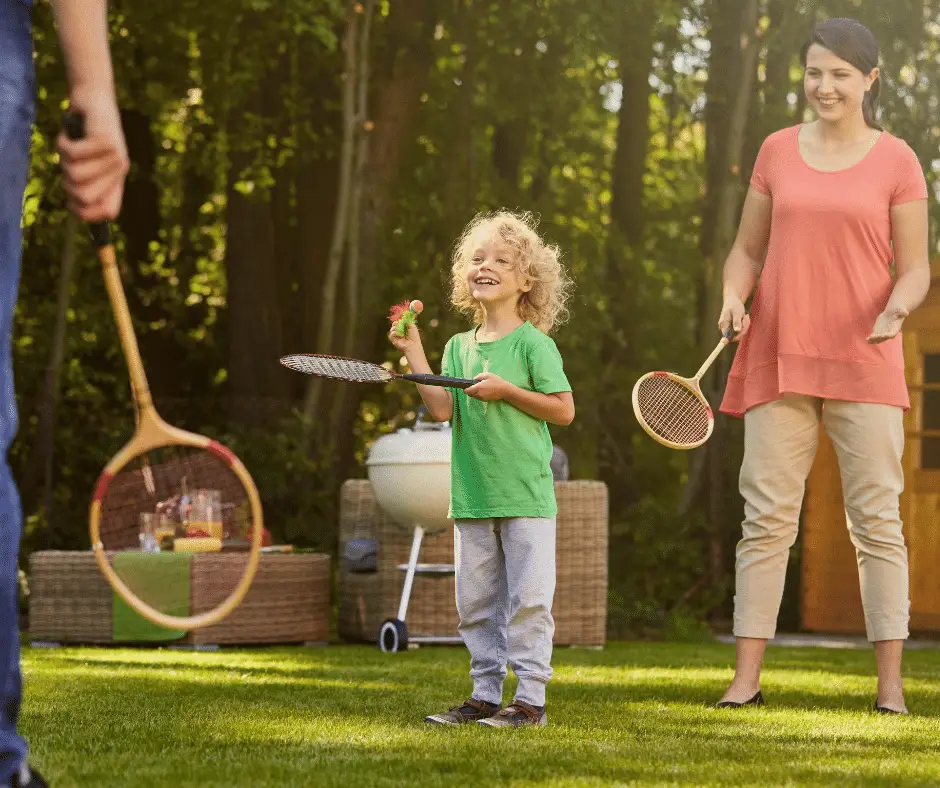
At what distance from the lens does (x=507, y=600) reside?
405cm

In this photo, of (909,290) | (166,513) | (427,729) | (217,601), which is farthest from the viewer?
(217,601)

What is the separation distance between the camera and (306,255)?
33.3ft

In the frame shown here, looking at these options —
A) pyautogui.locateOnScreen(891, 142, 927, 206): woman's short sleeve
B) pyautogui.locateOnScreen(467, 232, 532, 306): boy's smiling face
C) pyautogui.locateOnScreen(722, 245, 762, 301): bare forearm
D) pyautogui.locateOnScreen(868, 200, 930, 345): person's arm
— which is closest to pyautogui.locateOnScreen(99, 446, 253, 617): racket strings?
pyautogui.locateOnScreen(467, 232, 532, 306): boy's smiling face

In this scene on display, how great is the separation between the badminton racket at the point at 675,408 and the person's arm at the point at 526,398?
0.36 meters

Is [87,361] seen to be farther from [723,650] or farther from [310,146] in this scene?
[723,650]

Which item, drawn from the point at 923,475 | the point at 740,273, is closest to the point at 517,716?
the point at 740,273

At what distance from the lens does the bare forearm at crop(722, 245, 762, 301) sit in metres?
4.53

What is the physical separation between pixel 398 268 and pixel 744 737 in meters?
6.48

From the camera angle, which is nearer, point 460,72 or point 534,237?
point 534,237

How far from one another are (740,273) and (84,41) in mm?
2588

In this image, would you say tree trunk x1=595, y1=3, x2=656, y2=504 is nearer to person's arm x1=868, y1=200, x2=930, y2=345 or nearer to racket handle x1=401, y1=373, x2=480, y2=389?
person's arm x1=868, y1=200, x2=930, y2=345

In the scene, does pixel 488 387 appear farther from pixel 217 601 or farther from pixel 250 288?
pixel 250 288

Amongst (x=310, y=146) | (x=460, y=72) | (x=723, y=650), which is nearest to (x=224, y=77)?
(x=310, y=146)

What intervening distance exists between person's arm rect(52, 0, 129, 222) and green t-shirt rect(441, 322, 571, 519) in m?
1.76
